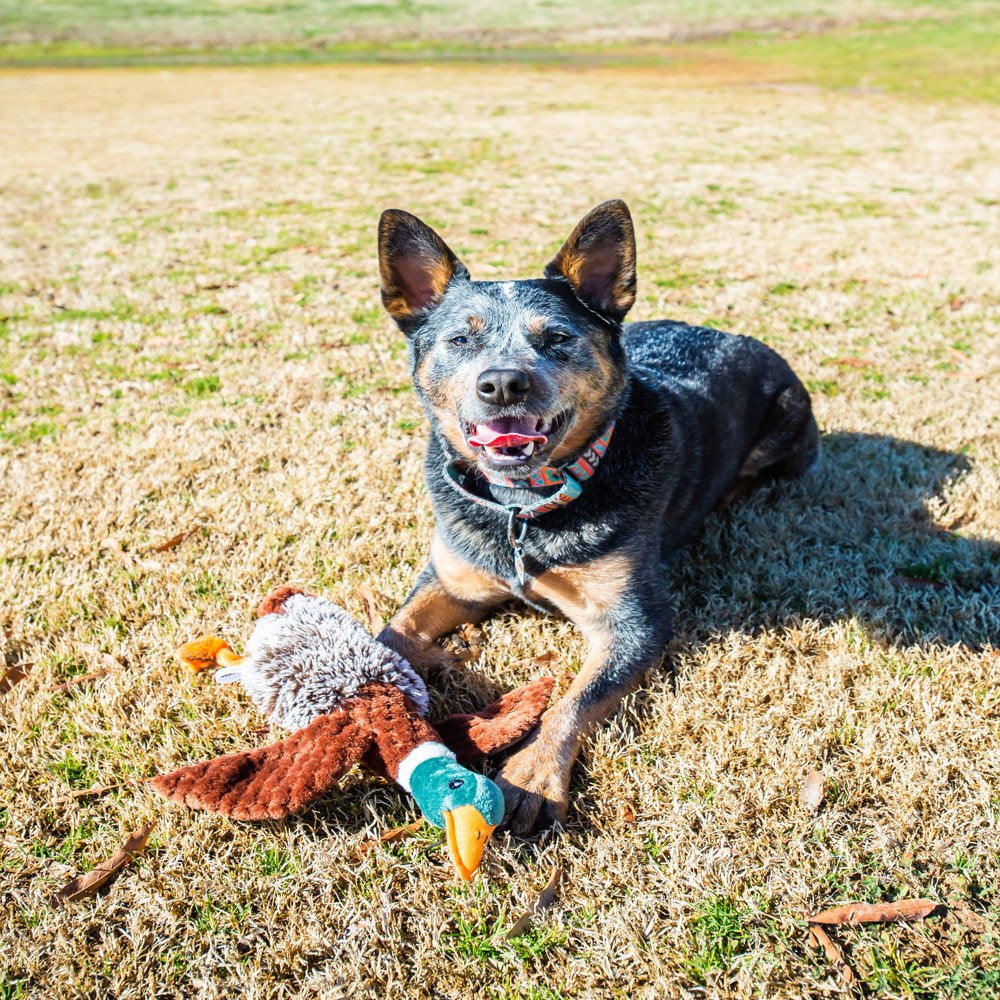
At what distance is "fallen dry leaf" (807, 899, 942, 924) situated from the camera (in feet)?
7.58

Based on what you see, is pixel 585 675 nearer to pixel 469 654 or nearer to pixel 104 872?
pixel 469 654

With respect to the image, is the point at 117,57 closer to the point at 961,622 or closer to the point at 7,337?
the point at 7,337

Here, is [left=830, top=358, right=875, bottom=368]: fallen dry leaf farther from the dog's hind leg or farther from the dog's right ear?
the dog's right ear

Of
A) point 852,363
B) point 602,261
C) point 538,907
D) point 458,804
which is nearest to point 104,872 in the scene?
point 458,804

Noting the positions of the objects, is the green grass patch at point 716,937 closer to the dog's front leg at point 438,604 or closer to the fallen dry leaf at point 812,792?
the fallen dry leaf at point 812,792

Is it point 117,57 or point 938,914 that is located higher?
point 117,57

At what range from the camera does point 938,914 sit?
2320mm

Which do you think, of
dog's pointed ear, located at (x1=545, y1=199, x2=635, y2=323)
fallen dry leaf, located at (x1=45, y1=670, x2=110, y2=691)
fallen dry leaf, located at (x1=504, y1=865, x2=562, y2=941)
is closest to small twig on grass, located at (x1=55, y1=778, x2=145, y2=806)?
fallen dry leaf, located at (x1=45, y1=670, x2=110, y2=691)

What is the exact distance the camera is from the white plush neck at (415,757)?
2582 millimetres

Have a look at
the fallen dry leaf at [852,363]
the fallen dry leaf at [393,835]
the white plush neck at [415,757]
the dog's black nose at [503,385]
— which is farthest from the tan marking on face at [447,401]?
the fallen dry leaf at [852,363]

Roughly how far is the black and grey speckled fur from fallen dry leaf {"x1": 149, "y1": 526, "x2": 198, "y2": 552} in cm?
139

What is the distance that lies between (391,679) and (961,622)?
2440 millimetres

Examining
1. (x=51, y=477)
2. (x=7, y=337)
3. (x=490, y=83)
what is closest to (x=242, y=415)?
(x=51, y=477)

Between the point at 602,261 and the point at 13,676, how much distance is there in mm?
2916
